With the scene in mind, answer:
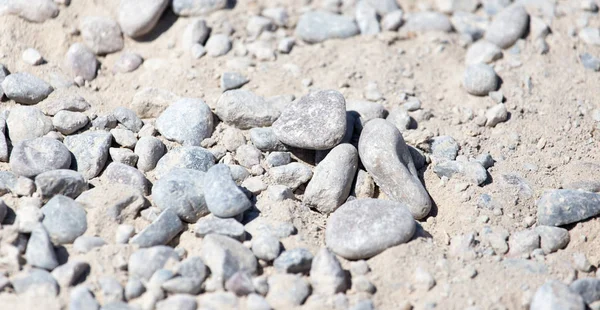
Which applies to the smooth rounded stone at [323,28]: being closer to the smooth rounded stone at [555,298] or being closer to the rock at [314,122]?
the rock at [314,122]

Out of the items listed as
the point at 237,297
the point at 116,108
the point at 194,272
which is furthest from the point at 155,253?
the point at 116,108

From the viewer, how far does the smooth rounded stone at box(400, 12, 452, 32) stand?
A: 149 inches

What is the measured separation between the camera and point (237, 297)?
234 centimetres

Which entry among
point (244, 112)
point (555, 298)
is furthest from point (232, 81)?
point (555, 298)

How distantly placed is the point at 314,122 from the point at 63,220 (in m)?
1.10

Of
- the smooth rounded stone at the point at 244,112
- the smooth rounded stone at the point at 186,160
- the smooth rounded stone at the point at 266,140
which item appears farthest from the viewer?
the smooth rounded stone at the point at 244,112

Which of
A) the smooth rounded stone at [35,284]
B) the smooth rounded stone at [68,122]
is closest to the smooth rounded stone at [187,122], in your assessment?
the smooth rounded stone at [68,122]

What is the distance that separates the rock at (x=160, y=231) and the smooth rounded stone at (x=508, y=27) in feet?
6.99

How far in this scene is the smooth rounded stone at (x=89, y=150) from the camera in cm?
279

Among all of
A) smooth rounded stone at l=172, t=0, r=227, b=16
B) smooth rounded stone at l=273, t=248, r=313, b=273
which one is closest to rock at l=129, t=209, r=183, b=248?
smooth rounded stone at l=273, t=248, r=313, b=273

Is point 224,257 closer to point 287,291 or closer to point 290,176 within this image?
point 287,291

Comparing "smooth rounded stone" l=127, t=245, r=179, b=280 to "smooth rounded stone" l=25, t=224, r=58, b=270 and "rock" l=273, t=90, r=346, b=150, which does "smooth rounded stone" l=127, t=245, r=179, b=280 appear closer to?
"smooth rounded stone" l=25, t=224, r=58, b=270

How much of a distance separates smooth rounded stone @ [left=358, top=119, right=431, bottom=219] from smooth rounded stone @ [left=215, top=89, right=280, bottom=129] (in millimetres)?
473

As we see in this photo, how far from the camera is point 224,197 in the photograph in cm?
257
